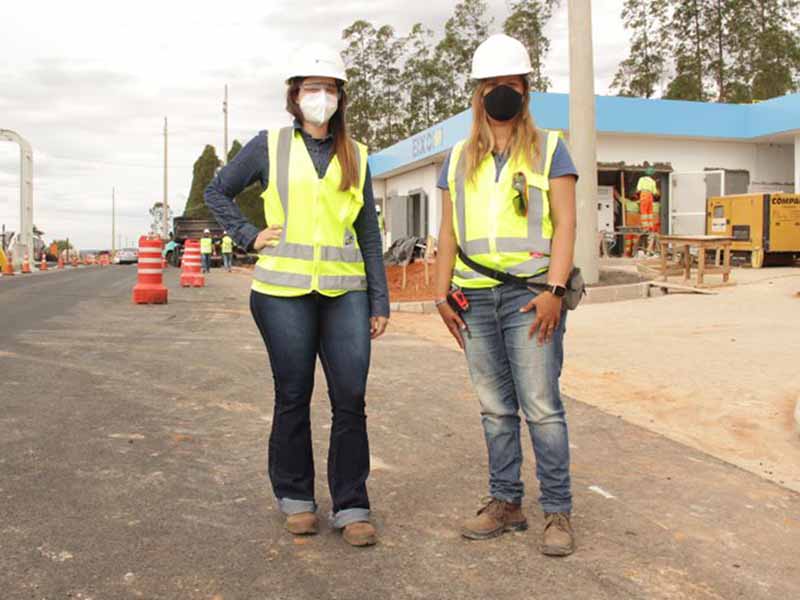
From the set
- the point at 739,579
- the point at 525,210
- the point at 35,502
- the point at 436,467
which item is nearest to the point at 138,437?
the point at 35,502

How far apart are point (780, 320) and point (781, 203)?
796 centimetres

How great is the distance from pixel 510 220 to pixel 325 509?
5.03ft

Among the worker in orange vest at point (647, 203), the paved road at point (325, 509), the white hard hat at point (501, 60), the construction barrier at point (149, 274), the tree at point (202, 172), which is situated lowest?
the paved road at point (325, 509)

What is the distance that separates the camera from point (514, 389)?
3465mm

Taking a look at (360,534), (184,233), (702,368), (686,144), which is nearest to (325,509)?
(360,534)

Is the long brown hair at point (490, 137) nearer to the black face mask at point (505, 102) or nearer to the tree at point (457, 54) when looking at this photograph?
the black face mask at point (505, 102)

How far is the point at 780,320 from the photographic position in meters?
10.5

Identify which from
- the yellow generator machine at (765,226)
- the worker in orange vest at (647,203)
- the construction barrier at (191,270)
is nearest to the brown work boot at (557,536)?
the yellow generator machine at (765,226)

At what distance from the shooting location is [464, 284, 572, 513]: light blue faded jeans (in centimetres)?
329

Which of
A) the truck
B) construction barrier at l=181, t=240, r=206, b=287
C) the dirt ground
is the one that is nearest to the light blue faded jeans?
the dirt ground

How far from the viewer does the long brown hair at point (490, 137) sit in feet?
10.8

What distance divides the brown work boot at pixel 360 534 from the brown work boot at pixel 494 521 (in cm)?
38

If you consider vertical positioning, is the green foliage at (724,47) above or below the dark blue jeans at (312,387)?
above

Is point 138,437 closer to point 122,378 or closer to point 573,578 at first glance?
point 122,378
